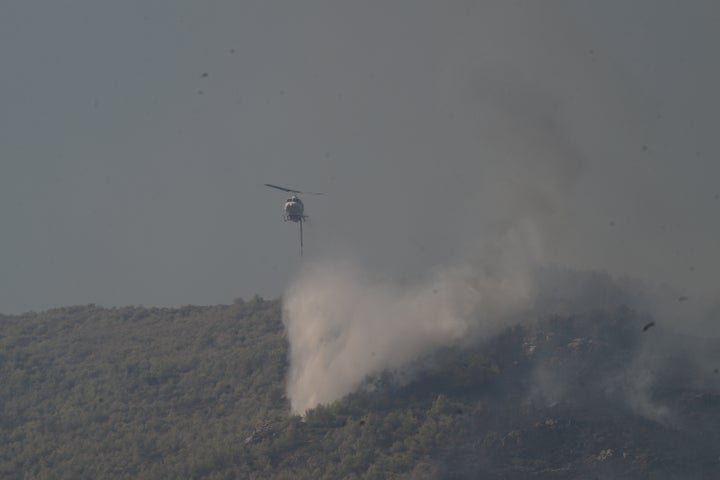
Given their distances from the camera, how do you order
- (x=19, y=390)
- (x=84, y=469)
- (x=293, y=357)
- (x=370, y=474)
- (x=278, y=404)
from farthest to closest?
1. (x=19, y=390)
2. (x=293, y=357)
3. (x=278, y=404)
4. (x=84, y=469)
5. (x=370, y=474)

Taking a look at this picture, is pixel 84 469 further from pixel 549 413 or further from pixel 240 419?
pixel 549 413

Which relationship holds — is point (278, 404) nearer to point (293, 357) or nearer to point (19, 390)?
point (293, 357)

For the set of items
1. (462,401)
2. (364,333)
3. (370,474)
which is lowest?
(370,474)

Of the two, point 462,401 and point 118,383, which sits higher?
point 118,383

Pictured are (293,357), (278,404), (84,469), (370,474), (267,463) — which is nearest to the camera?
(370,474)

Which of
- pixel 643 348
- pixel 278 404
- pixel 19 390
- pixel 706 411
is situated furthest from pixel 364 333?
pixel 19 390

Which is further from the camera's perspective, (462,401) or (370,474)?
(462,401)
